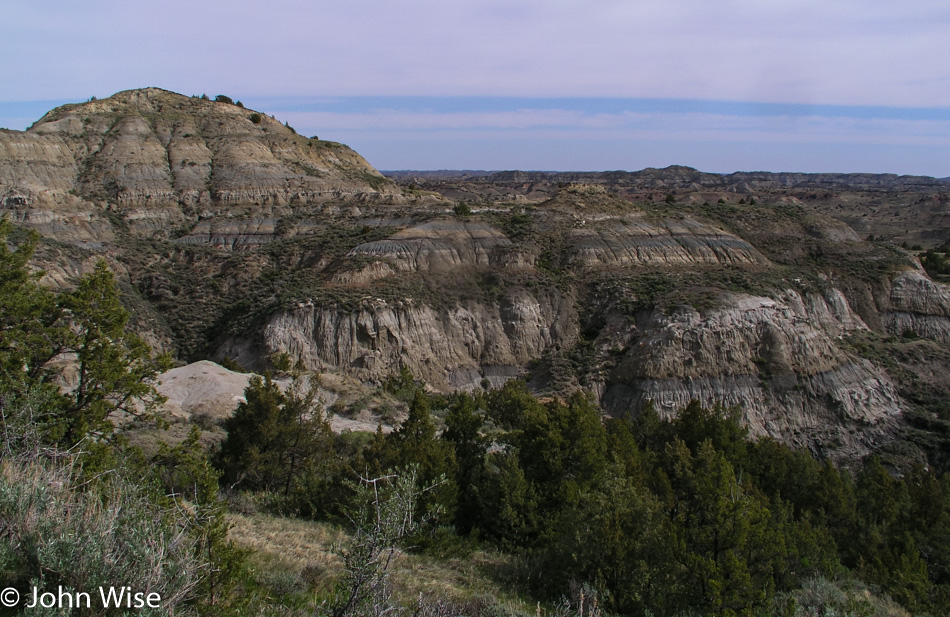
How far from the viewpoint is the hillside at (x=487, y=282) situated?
37219 mm

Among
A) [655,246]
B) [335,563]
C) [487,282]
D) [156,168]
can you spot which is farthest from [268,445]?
[156,168]

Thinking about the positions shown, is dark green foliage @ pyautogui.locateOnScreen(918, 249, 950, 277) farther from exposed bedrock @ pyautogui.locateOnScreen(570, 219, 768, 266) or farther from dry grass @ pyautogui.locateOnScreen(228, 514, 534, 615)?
dry grass @ pyautogui.locateOnScreen(228, 514, 534, 615)

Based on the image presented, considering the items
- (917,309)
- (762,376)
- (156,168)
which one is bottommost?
(762,376)

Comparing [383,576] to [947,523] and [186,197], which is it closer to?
[947,523]

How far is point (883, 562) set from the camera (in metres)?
17.9

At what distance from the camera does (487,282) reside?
4525cm

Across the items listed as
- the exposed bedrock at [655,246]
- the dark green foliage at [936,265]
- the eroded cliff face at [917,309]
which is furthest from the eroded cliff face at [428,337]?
the dark green foliage at [936,265]

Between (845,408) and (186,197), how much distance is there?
2288 inches

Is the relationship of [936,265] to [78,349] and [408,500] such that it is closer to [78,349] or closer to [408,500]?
[408,500]

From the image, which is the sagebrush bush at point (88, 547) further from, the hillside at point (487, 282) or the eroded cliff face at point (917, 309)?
the eroded cliff face at point (917, 309)

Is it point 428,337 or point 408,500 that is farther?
point 428,337

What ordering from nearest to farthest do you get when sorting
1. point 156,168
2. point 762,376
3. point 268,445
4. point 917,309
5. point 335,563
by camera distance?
point 335,563, point 268,445, point 762,376, point 917,309, point 156,168

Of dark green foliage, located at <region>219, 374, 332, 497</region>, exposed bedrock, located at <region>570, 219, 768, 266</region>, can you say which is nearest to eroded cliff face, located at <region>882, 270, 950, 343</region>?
exposed bedrock, located at <region>570, 219, 768, 266</region>

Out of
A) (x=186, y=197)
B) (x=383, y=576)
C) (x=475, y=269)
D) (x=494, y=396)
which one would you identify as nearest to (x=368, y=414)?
(x=494, y=396)
